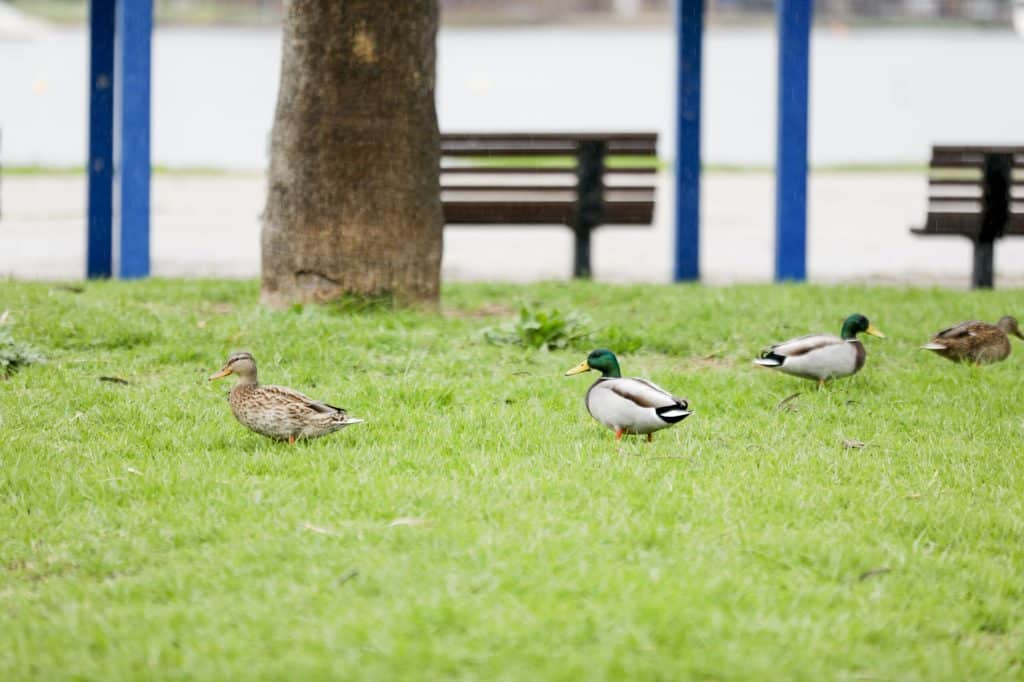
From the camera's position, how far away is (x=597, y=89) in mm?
40656

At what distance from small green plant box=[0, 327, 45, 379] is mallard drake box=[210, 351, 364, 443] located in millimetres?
1932

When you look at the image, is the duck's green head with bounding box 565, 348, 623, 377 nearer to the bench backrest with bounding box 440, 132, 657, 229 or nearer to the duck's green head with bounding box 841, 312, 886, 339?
the duck's green head with bounding box 841, 312, 886, 339

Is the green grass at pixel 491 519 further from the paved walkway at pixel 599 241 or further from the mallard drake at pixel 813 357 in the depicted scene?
the paved walkway at pixel 599 241

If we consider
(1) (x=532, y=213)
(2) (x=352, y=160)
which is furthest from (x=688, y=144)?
(2) (x=352, y=160)

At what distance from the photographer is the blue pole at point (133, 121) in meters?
11.3

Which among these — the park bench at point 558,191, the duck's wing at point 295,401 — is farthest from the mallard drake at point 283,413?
the park bench at point 558,191

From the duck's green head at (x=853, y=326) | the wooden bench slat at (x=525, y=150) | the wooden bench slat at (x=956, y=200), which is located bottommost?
the duck's green head at (x=853, y=326)

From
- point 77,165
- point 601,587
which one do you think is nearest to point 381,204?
point 601,587

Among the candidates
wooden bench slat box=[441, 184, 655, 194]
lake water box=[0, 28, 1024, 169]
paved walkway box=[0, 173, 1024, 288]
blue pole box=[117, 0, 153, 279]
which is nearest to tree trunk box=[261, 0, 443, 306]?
blue pole box=[117, 0, 153, 279]

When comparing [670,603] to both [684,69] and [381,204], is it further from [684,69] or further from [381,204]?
[684,69]

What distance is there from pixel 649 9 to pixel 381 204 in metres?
33.9

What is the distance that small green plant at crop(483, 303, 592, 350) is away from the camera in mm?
8312

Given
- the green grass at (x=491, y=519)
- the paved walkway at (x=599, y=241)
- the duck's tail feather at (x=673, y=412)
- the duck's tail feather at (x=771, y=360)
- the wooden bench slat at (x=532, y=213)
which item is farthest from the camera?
the paved walkway at (x=599, y=241)

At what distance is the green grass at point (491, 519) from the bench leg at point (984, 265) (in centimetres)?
390
